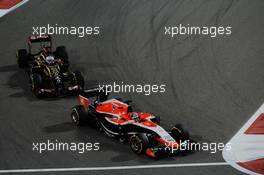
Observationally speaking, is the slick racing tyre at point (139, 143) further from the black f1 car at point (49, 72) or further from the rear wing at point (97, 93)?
the black f1 car at point (49, 72)

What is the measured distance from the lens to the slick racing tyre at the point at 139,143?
1582 centimetres

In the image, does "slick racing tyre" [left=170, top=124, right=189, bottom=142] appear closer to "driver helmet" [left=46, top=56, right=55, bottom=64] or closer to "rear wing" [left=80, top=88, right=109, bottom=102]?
"rear wing" [left=80, top=88, right=109, bottom=102]

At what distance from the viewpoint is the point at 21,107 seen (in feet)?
60.8

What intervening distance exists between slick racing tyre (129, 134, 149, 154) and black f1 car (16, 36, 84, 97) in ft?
11.8

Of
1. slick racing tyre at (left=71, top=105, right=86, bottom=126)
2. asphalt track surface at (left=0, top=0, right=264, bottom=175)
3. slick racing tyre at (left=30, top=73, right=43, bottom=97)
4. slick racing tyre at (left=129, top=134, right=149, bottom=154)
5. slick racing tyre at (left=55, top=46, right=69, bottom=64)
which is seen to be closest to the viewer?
slick racing tyre at (left=129, top=134, right=149, bottom=154)

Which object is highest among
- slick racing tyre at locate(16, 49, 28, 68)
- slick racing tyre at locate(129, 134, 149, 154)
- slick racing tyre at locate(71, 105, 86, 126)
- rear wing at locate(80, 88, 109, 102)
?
slick racing tyre at locate(16, 49, 28, 68)

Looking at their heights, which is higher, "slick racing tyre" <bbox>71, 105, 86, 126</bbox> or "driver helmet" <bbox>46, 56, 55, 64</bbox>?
"driver helmet" <bbox>46, 56, 55, 64</bbox>

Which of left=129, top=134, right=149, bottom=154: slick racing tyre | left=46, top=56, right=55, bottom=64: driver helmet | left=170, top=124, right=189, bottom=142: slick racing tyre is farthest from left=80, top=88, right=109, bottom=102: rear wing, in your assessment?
left=46, top=56, right=55, bottom=64: driver helmet

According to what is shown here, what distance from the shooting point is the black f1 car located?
19188 millimetres

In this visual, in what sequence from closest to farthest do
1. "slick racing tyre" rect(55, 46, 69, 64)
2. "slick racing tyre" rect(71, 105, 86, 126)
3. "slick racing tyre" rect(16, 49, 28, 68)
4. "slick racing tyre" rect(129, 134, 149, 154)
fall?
"slick racing tyre" rect(129, 134, 149, 154) < "slick racing tyre" rect(71, 105, 86, 126) < "slick racing tyre" rect(55, 46, 69, 64) < "slick racing tyre" rect(16, 49, 28, 68)

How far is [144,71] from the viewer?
20438 millimetres

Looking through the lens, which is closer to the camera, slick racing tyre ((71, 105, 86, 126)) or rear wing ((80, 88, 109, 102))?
slick racing tyre ((71, 105, 86, 126))

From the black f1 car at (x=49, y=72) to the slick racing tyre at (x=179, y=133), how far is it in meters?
3.78

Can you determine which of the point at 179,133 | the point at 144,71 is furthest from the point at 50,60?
the point at 179,133
